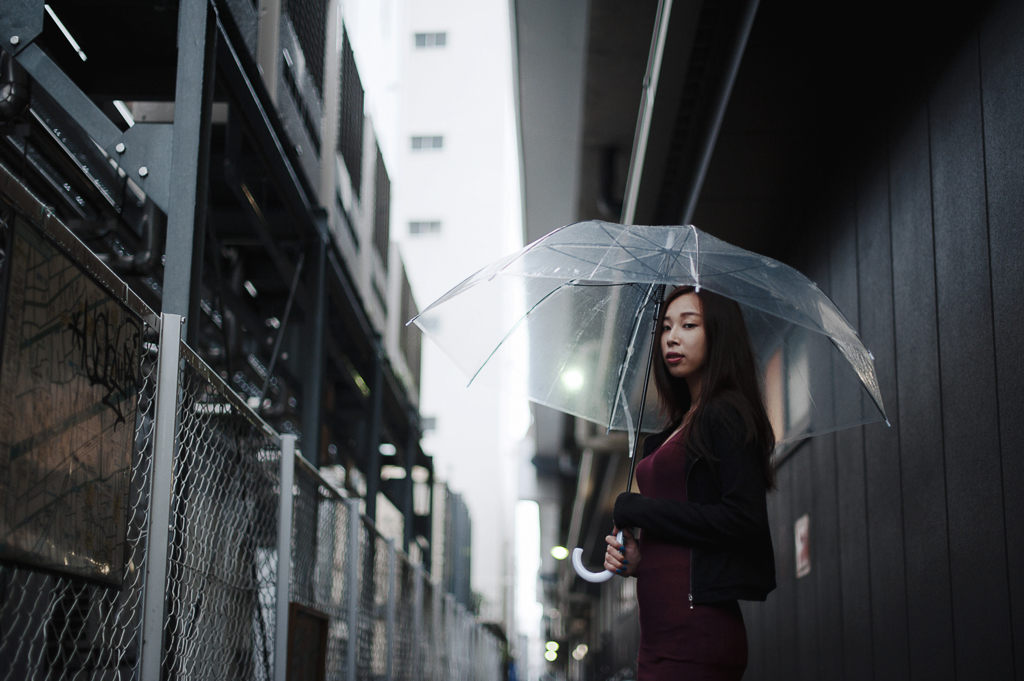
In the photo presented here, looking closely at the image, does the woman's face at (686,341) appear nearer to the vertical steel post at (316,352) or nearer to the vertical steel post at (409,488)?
the vertical steel post at (316,352)

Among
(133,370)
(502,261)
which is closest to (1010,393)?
(502,261)

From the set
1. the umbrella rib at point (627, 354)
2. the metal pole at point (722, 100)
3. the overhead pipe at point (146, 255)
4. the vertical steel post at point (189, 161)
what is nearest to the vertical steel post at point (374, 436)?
the overhead pipe at point (146, 255)

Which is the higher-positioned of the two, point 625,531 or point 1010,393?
point 1010,393

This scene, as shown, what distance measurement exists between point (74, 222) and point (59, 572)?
15.3 ft

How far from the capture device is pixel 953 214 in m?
3.41

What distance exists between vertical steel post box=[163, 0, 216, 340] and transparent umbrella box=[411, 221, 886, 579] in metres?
0.94

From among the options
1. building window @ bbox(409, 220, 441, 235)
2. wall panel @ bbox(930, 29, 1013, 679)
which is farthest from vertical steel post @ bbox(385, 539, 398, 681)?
building window @ bbox(409, 220, 441, 235)

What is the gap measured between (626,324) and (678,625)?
1430 mm

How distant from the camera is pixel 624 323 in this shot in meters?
3.52

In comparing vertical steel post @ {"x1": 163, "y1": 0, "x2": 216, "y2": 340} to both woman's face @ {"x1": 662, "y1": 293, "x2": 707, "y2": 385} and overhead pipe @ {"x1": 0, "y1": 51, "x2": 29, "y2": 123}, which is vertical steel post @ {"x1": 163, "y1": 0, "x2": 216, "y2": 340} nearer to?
overhead pipe @ {"x1": 0, "y1": 51, "x2": 29, "y2": 123}

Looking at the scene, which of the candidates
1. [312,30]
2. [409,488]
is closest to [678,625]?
[312,30]

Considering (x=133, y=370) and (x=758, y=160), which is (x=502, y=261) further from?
(x=758, y=160)

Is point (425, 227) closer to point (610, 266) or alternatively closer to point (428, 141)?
point (428, 141)

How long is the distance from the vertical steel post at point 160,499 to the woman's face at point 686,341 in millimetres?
1218
